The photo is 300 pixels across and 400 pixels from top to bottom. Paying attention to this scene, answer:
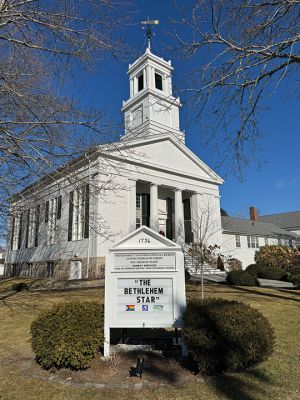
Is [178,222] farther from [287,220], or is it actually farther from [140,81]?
[287,220]

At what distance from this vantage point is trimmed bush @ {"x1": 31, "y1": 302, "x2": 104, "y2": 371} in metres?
4.75

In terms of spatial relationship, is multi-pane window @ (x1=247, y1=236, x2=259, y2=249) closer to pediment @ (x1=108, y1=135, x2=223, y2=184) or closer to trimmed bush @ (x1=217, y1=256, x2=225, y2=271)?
pediment @ (x1=108, y1=135, x2=223, y2=184)

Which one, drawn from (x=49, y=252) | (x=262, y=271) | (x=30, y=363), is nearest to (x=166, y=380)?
(x=30, y=363)

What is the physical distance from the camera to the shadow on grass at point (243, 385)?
12.8 ft

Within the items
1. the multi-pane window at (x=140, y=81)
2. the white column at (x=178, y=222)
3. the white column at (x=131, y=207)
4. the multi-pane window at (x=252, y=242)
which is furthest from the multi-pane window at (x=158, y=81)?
the multi-pane window at (x=252, y=242)

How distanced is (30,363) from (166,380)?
2.45m

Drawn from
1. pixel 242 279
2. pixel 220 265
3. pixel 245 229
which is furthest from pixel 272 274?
pixel 245 229

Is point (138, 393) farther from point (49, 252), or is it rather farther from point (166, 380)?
point (49, 252)

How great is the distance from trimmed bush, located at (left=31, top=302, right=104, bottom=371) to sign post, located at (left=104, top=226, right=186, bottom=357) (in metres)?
0.39

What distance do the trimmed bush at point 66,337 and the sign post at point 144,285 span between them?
39cm

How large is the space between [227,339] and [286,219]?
55.5 m

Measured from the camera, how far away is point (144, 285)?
559 centimetres

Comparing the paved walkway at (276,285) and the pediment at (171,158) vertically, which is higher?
the pediment at (171,158)

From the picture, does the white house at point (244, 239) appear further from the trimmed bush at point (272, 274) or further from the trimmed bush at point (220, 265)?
the trimmed bush at point (272, 274)
